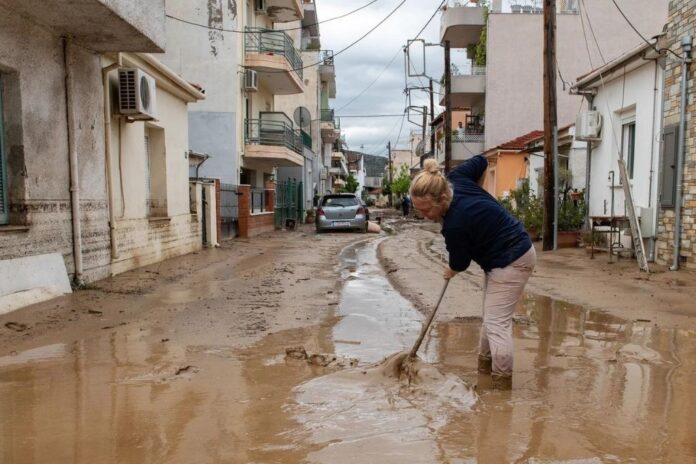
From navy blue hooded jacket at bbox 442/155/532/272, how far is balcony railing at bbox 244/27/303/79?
18.1 m

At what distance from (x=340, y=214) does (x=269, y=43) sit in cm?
715

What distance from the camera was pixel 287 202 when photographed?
78.8ft

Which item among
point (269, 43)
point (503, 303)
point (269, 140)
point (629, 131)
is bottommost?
point (503, 303)

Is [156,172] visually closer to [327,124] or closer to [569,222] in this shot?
[569,222]

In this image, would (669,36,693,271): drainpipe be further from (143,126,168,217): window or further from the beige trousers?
(143,126,168,217): window

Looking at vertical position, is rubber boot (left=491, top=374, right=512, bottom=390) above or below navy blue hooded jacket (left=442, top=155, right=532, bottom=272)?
below

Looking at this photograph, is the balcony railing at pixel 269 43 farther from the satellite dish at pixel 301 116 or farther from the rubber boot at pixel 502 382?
the rubber boot at pixel 502 382

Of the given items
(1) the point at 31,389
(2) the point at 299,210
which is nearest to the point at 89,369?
(1) the point at 31,389

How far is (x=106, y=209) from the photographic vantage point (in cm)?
778

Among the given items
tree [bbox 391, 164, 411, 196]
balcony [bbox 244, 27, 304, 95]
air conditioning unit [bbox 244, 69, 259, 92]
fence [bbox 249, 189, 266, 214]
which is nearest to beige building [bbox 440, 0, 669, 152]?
balcony [bbox 244, 27, 304, 95]

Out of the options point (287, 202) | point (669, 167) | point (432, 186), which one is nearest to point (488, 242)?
point (432, 186)

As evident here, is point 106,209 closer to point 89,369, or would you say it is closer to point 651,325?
point 89,369

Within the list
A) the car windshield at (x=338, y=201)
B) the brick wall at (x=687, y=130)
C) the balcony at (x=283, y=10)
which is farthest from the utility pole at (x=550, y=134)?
the balcony at (x=283, y=10)

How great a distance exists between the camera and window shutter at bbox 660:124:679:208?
29.6 feet
